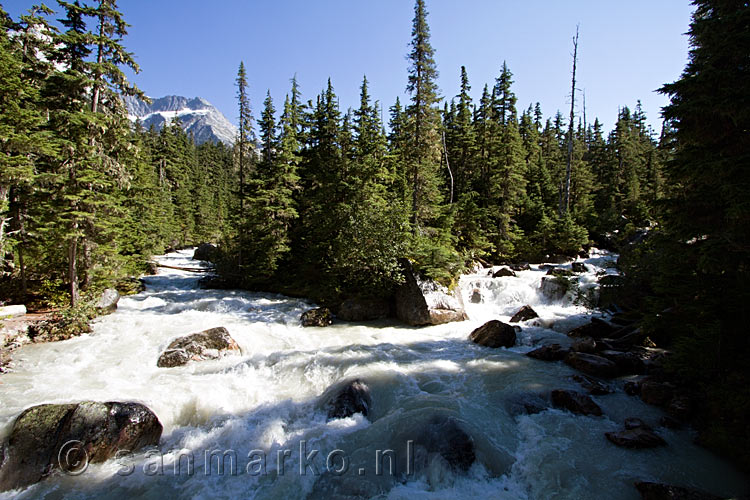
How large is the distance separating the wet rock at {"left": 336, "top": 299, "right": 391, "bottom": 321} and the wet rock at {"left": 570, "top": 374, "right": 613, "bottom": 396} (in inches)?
378

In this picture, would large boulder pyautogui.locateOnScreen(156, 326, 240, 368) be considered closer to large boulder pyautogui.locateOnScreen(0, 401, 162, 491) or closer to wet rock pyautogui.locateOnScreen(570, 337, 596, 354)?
large boulder pyautogui.locateOnScreen(0, 401, 162, 491)

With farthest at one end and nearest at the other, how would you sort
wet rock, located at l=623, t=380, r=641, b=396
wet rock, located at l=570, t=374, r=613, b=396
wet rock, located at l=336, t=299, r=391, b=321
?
1. wet rock, located at l=336, t=299, r=391, b=321
2. wet rock, located at l=570, t=374, r=613, b=396
3. wet rock, located at l=623, t=380, r=641, b=396

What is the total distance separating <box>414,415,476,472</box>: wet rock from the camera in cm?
627

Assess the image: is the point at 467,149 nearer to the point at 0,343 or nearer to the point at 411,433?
the point at 411,433

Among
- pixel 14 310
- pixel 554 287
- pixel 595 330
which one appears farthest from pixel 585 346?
pixel 14 310

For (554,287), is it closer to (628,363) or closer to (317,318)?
(628,363)

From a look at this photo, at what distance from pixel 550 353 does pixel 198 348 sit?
39.5 feet

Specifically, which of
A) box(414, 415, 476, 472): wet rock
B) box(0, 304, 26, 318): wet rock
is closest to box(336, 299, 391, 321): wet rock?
box(414, 415, 476, 472): wet rock

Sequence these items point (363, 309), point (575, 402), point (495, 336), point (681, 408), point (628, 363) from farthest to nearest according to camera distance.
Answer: point (363, 309), point (495, 336), point (628, 363), point (575, 402), point (681, 408)

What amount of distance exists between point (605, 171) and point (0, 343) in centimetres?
5396

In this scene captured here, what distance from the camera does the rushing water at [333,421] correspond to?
589 cm

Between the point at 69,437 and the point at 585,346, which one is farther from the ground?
the point at 585,346

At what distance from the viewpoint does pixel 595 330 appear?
1302 cm

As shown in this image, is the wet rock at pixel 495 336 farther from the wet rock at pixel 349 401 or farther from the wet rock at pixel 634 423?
the wet rock at pixel 349 401
